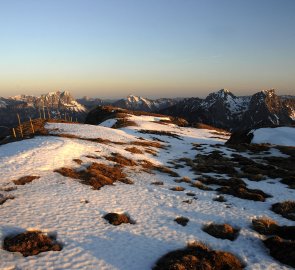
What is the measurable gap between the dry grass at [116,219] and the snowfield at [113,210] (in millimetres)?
443

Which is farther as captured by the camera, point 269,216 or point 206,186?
point 206,186

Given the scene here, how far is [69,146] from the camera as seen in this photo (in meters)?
39.4

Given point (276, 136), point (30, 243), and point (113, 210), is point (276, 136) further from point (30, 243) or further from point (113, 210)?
point (30, 243)

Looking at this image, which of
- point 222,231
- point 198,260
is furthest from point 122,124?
point 198,260

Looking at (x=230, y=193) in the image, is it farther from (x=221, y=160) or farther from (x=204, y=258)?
(x=221, y=160)

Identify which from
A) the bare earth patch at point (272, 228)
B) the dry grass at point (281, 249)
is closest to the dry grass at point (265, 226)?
the bare earth patch at point (272, 228)

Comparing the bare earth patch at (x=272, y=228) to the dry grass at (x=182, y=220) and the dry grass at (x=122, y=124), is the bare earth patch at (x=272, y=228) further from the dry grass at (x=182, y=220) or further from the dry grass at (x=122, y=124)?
the dry grass at (x=122, y=124)

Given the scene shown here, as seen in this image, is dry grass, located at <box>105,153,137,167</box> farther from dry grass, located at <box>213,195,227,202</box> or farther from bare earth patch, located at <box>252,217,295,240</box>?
bare earth patch, located at <box>252,217,295,240</box>

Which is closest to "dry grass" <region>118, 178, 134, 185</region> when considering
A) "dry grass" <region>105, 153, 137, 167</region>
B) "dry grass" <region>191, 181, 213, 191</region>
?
"dry grass" <region>191, 181, 213, 191</region>

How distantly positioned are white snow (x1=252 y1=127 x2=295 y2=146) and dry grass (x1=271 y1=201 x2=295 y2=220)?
44468mm

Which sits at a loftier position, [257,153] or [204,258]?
[204,258]

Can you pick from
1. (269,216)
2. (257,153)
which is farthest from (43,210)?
(257,153)

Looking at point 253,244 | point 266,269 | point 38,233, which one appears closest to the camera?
point 266,269

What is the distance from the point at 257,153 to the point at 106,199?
126 feet
